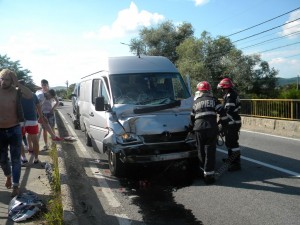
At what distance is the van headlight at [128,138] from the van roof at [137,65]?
1.82 meters

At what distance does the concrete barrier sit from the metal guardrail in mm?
459

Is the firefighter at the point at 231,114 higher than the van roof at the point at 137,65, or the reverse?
the van roof at the point at 137,65

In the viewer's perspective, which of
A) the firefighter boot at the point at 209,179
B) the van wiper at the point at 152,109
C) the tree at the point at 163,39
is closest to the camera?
the firefighter boot at the point at 209,179

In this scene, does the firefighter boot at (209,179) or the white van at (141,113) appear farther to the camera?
the white van at (141,113)

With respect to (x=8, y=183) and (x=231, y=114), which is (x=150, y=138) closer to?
(x=231, y=114)

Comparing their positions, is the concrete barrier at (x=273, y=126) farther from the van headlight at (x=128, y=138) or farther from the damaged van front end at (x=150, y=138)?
the van headlight at (x=128, y=138)

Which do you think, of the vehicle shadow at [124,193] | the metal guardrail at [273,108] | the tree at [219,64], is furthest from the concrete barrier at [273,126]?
the tree at [219,64]

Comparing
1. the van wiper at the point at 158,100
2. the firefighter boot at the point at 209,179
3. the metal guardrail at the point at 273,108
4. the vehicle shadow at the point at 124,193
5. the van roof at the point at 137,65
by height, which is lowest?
the vehicle shadow at the point at 124,193

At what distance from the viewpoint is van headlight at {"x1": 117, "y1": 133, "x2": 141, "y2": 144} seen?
6465 mm

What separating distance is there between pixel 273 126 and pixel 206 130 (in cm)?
838

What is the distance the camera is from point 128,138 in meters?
6.49

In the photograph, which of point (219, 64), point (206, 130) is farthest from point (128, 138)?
point (219, 64)

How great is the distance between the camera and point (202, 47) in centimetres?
4419

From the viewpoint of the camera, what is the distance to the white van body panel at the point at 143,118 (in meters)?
6.44
